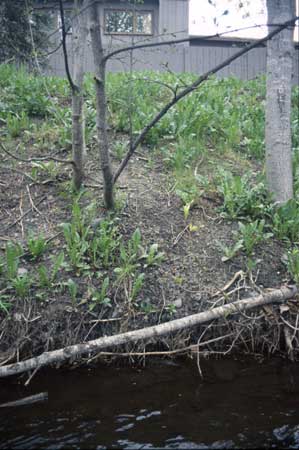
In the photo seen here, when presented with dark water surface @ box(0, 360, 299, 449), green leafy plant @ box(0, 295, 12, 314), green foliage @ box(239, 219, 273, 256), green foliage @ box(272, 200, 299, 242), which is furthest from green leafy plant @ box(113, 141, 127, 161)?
dark water surface @ box(0, 360, 299, 449)

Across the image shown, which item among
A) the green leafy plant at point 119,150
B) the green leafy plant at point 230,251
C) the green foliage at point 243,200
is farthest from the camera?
the green leafy plant at point 119,150

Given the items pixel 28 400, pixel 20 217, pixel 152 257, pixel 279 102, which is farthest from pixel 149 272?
pixel 279 102

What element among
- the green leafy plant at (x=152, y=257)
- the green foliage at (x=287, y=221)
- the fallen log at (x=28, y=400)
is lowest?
the fallen log at (x=28, y=400)

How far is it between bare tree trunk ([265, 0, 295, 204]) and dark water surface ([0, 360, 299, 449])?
91.1 inches

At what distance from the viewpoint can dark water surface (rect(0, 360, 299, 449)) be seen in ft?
10.2

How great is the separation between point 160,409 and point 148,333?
0.65m

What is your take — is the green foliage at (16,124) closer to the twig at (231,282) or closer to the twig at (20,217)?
the twig at (20,217)

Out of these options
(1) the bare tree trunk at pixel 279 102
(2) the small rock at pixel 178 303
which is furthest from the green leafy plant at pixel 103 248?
(1) the bare tree trunk at pixel 279 102

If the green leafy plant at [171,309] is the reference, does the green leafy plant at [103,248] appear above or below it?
above

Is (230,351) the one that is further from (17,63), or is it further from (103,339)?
(17,63)

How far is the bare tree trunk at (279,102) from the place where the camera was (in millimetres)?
5602

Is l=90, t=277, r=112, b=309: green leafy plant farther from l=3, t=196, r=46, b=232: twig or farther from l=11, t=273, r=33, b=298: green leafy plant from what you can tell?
l=3, t=196, r=46, b=232: twig

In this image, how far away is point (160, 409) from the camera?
3.45m

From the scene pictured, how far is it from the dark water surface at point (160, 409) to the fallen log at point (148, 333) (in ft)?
0.73
